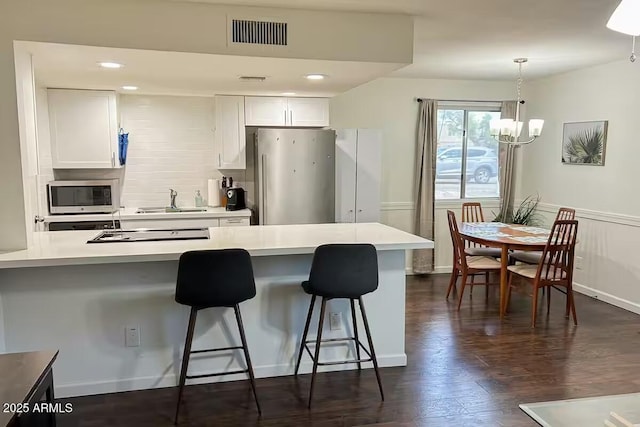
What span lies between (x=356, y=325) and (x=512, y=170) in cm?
394

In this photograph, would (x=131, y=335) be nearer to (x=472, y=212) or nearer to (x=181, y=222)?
(x=181, y=222)

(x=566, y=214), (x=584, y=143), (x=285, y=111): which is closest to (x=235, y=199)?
(x=285, y=111)

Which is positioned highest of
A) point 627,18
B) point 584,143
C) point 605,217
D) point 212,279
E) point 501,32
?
point 501,32

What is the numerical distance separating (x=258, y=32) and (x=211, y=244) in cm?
139

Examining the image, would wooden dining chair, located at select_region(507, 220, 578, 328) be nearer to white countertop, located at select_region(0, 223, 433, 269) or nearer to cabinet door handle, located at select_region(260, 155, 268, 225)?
white countertop, located at select_region(0, 223, 433, 269)

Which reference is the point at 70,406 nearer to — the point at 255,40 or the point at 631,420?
the point at 255,40

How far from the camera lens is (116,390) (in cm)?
302

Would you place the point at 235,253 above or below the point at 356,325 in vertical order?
above

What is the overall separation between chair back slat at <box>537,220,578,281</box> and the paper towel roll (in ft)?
11.0

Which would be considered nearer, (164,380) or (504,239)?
(164,380)

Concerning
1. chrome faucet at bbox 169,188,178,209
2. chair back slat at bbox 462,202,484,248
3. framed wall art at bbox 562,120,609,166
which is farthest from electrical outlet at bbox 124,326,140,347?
framed wall art at bbox 562,120,609,166

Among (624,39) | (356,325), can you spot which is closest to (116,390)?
(356,325)

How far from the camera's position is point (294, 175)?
500 centimetres

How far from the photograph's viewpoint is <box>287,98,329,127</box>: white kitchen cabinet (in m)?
5.32
